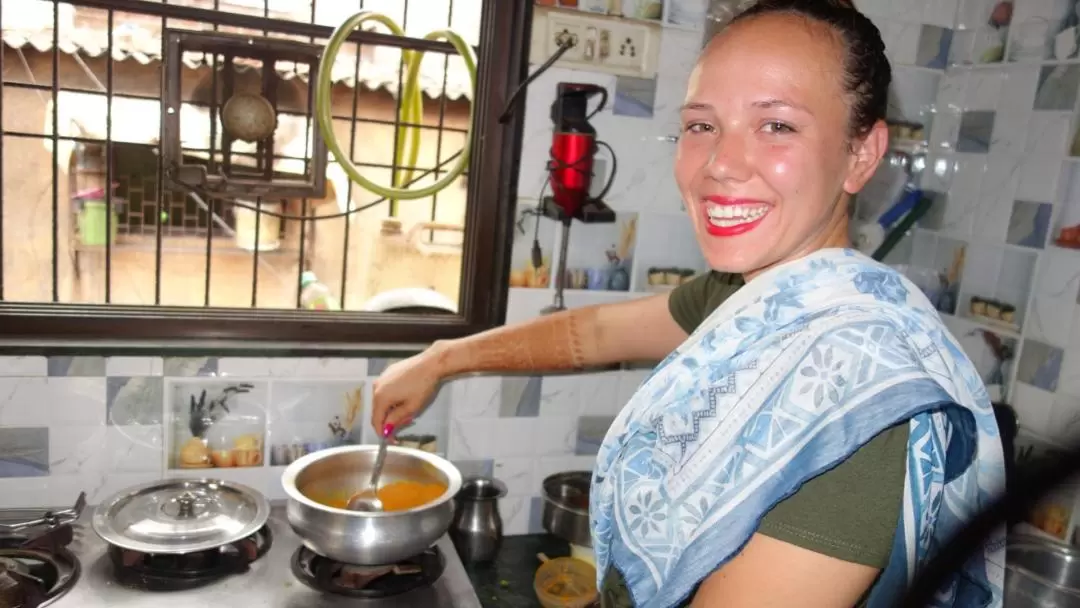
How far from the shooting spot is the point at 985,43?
172 cm

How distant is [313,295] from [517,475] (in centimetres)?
70

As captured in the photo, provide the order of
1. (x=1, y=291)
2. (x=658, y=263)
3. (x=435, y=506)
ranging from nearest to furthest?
1. (x=435, y=506)
2. (x=1, y=291)
3. (x=658, y=263)

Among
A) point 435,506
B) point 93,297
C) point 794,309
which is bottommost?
point 93,297

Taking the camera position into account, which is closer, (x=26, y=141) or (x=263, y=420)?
(x=263, y=420)

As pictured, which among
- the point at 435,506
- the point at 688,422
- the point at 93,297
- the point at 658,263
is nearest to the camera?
the point at 688,422

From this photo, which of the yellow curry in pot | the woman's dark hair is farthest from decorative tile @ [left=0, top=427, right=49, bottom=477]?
the woman's dark hair

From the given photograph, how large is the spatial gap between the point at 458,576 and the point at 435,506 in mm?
158

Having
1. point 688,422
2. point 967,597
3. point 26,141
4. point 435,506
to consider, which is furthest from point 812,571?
point 26,141

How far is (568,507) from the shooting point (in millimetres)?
1568

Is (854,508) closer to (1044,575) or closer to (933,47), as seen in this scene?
(1044,575)

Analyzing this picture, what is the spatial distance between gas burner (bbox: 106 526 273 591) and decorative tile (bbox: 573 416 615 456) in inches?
27.0

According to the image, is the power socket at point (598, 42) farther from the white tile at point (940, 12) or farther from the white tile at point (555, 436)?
the white tile at point (555, 436)

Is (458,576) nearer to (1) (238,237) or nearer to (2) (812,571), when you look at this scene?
(2) (812,571)

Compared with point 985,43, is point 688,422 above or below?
below
